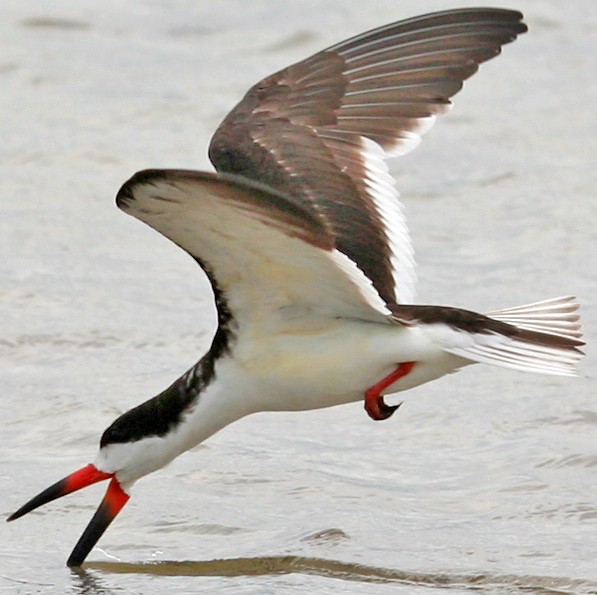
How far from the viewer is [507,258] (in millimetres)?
8016

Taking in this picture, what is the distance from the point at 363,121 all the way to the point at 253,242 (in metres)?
1.60

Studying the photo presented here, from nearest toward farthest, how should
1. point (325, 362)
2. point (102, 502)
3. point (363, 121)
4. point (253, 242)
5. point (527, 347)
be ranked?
point (253, 242), point (527, 347), point (325, 362), point (102, 502), point (363, 121)

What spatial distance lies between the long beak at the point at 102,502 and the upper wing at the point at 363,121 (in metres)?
1.18

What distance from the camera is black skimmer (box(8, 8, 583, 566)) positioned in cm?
452

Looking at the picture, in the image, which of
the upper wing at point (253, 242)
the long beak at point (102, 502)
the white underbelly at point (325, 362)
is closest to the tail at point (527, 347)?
the white underbelly at point (325, 362)

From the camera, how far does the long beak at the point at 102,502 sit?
17.7 ft

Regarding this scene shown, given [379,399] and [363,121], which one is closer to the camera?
[379,399]

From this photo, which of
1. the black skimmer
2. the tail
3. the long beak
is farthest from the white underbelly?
the long beak

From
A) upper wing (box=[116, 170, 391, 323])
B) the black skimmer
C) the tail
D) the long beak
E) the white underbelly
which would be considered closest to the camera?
upper wing (box=[116, 170, 391, 323])

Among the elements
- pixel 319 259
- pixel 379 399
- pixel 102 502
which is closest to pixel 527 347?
pixel 379 399

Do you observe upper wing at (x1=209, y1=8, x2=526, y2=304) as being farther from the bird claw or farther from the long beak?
the long beak

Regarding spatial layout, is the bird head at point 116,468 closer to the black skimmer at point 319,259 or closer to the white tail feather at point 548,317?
the black skimmer at point 319,259

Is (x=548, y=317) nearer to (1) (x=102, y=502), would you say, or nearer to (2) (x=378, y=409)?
(2) (x=378, y=409)

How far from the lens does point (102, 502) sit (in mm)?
5457
